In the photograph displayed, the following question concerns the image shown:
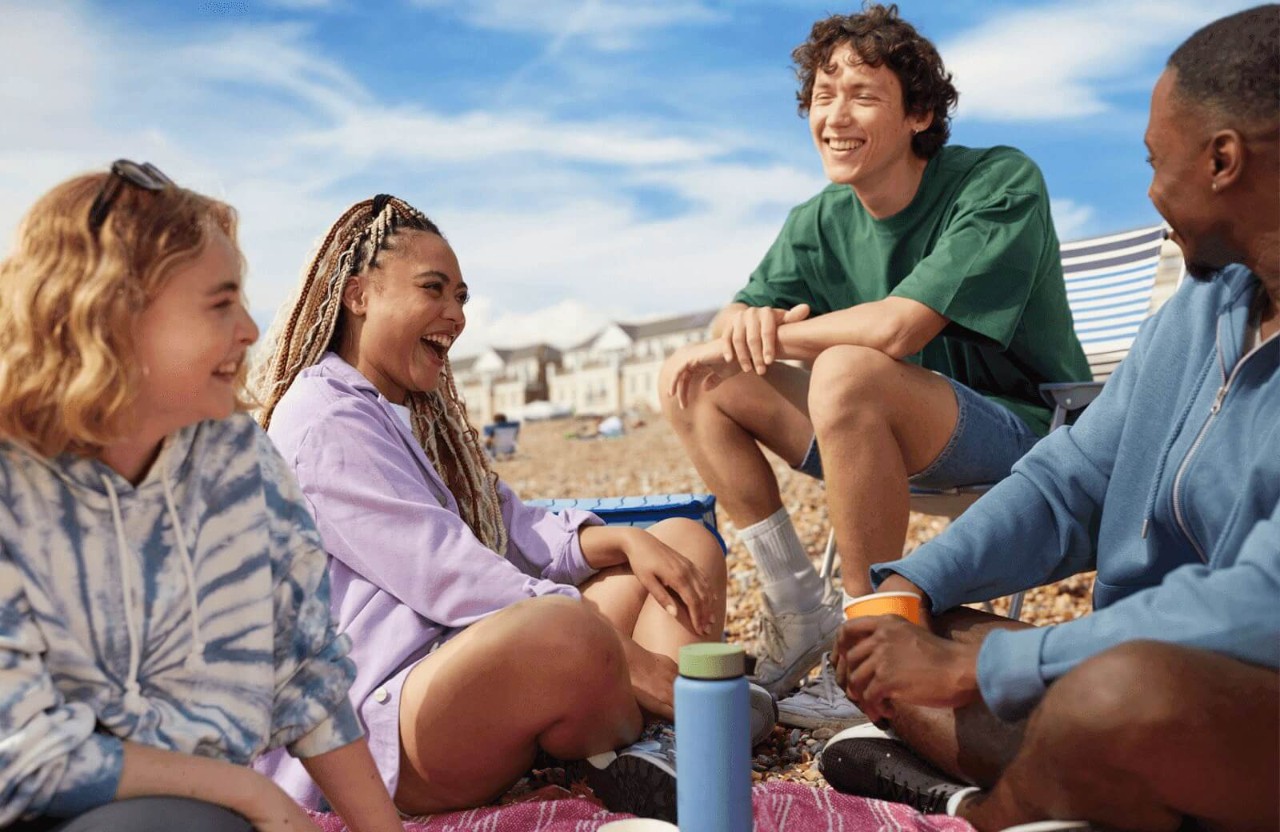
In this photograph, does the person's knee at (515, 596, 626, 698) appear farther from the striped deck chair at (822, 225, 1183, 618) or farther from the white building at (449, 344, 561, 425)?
the white building at (449, 344, 561, 425)

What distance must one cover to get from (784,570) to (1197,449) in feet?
5.62

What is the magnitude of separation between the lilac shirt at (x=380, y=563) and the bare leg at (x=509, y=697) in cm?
8

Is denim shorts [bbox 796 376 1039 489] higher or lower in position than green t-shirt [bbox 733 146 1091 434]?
lower

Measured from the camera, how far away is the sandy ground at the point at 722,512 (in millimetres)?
3299

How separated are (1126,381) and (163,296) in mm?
1854

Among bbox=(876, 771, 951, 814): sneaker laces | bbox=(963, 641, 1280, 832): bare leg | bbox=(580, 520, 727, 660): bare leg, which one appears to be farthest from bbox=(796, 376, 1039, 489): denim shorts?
bbox=(963, 641, 1280, 832): bare leg

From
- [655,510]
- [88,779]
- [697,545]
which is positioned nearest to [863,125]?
[655,510]

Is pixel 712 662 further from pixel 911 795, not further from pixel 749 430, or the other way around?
pixel 749 430

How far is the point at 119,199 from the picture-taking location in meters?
1.80

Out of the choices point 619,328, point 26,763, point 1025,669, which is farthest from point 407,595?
point 619,328

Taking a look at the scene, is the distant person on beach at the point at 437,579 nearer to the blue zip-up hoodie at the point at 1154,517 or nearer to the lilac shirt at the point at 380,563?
the lilac shirt at the point at 380,563

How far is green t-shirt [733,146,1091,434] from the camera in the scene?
354cm

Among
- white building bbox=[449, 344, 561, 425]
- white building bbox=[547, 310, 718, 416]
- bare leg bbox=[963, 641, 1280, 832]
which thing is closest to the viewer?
bare leg bbox=[963, 641, 1280, 832]

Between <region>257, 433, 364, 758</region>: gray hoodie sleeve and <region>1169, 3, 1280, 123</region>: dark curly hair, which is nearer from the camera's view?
<region>1169, 3, 1280, 123</region>: dark curly hair
